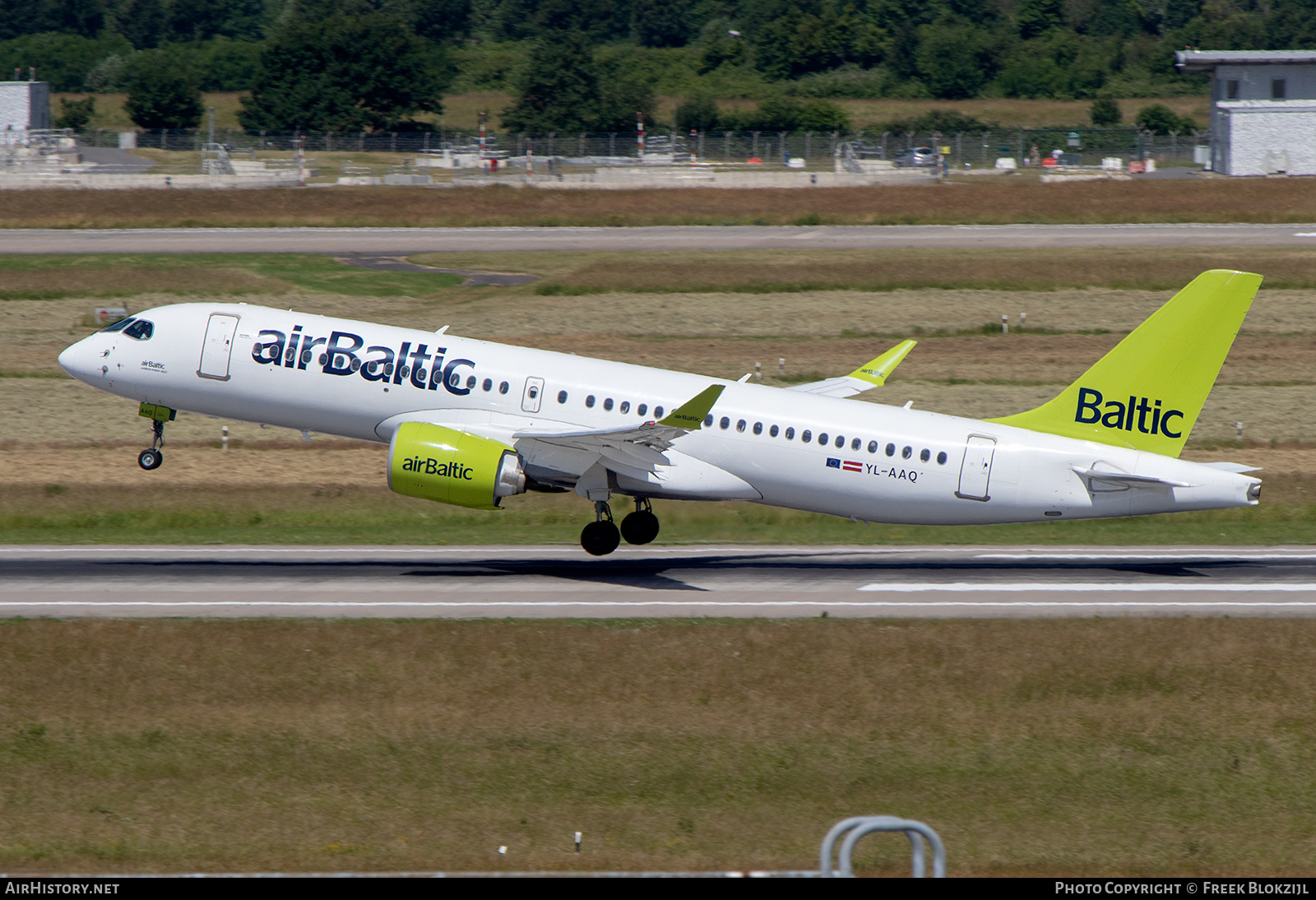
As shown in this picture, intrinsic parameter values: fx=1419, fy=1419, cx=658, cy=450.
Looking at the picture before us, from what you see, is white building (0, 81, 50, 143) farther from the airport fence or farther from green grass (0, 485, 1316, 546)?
green grass (0, 485, 1316, 546)

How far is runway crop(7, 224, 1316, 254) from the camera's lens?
8300cm

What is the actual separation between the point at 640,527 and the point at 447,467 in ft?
21.1

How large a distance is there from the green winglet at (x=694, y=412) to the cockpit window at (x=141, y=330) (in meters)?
14.5

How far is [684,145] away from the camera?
127 m

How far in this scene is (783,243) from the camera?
85.4 metres

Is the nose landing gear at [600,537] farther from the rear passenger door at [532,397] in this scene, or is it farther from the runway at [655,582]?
the rear passenger door at [532,397]

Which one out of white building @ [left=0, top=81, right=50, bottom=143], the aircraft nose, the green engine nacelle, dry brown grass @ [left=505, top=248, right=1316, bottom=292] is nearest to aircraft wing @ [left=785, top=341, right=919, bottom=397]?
the green engine nacelle

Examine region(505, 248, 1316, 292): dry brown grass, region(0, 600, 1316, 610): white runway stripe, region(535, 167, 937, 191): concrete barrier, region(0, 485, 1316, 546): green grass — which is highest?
region(535, 167, 937, 191): concrete barrier

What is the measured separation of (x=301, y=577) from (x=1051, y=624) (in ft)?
56.6

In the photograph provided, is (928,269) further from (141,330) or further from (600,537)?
(141,330)

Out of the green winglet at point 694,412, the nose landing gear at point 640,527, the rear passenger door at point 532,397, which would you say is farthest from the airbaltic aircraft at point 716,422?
the green winglet at point 694,412

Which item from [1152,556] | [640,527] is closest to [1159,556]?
[1152,556]

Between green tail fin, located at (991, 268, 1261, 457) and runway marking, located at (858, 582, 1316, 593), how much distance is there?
126 inches

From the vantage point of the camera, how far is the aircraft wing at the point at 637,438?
3072cm
